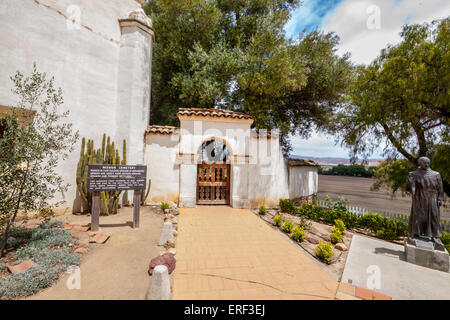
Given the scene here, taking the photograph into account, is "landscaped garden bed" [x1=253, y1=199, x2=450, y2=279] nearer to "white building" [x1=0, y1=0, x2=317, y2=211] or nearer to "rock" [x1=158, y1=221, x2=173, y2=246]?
"white building" [x1=0, y1=0, x2=317, y2=211]

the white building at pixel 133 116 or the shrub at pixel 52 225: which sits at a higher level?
the white building at pixel 133 116

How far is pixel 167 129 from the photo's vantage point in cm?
845

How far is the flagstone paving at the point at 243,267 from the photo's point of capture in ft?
10.3

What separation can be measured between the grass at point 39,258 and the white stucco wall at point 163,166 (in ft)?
11.4

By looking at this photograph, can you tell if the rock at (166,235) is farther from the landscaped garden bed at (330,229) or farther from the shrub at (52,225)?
the landscaped garden bed at (330,229)

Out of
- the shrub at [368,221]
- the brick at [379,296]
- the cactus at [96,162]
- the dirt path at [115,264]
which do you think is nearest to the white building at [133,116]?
the cactus at [96,162]

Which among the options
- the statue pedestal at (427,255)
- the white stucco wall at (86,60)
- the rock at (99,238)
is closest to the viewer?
the statue pedestal at (427,255)

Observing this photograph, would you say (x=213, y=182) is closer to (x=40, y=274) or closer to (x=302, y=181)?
(x=302, y=181)

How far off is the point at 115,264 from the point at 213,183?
5.56 meters

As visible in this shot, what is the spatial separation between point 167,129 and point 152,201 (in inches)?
132

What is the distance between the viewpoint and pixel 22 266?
3.42 metres

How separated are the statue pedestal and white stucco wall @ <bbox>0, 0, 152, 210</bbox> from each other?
942 centimetres

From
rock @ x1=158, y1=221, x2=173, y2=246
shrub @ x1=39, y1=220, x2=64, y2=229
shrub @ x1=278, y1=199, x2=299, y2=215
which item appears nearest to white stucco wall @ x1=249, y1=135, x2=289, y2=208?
shrub @ x1=278, y1=199, x2=299, y2=215
